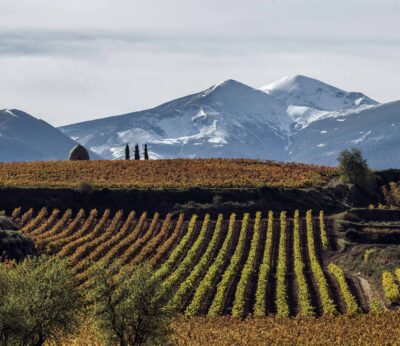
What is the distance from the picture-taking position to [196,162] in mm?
136500

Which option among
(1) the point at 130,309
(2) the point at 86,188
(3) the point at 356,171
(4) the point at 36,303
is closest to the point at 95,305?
(1) the point at 130,309

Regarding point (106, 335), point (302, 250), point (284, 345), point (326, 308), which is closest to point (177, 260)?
point (302, 250)

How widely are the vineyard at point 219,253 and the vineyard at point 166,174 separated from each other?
10.0 metres

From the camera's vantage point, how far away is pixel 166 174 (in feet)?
416

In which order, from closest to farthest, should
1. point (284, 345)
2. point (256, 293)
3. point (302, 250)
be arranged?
point (284, 345) → point (256, 293) → point (302, 250)

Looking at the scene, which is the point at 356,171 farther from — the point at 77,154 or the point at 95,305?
the point at 95,305

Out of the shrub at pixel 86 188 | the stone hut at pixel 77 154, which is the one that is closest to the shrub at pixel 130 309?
the shrub at pixel 86 188

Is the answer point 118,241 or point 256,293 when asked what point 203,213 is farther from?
point 256,293

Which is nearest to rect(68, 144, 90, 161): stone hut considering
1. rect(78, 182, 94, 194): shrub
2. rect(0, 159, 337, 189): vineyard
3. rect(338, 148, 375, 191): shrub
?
rect(0, 159, 337, 189): vineyard

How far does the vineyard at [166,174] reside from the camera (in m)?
118

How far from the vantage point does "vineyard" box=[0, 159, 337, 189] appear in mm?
118250

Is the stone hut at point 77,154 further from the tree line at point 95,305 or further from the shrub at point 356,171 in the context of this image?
the tree line at point 95,305

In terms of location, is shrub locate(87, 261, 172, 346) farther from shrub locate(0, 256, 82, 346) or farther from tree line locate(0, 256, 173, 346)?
shrub locate(0, 256, 82, 346)

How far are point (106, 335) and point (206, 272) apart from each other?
31349 millimetres
